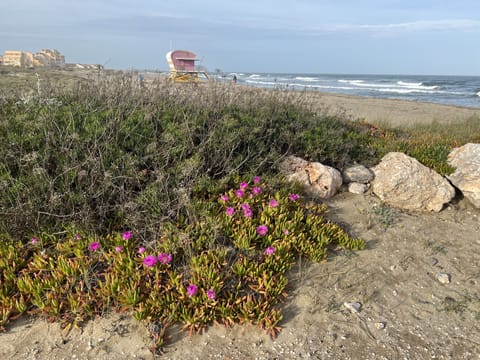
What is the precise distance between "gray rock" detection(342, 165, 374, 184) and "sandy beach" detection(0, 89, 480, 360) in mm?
1449

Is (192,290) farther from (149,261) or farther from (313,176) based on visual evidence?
(313,176)

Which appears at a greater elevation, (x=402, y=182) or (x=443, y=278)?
(x=402, y=182)

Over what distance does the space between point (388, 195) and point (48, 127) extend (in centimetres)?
478

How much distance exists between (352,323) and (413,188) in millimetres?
2874

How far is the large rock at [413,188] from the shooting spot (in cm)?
524

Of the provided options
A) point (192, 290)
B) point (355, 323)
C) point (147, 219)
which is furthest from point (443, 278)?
point (147, 219)

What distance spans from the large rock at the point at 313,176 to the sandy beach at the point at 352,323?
97 centimetres

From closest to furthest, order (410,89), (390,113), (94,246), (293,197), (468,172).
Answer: (94,246)
(293,197)
(468,172)
(390,113)
(410,89)

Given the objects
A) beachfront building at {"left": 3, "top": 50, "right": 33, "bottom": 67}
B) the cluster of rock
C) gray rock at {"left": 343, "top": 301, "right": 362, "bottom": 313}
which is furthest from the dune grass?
beachfront building at {"left": 3, "top": 50, "right": 33, "bottom": 67}

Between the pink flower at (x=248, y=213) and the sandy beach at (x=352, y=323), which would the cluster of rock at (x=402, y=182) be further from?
the pink flower at (x=248, y=213)

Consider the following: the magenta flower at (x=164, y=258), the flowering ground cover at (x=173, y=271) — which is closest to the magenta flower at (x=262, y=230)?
the flowering ground cover at (x=173, y=271)

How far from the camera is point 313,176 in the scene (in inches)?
209

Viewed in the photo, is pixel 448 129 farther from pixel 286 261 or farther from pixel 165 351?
pixel 165 351

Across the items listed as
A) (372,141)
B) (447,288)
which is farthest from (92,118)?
(372,141)
